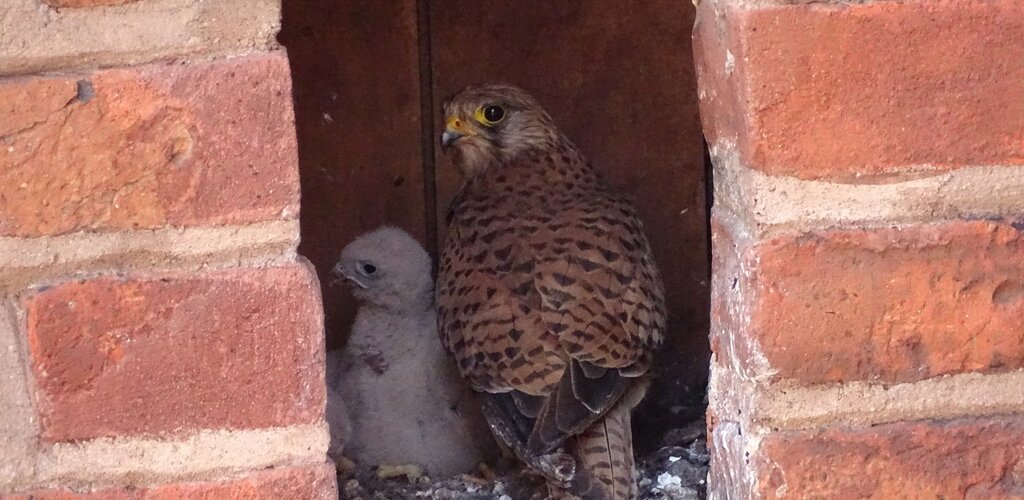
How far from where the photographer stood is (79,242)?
3.16 ft

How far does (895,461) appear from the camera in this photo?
1030 millimetres

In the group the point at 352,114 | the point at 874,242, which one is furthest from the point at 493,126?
the point at 874,242

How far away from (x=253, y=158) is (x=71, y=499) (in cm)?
29

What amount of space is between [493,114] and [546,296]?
1.25 feet

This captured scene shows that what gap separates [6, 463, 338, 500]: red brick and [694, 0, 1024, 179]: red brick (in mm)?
416

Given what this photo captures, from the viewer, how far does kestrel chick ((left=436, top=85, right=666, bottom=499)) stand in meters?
1.54

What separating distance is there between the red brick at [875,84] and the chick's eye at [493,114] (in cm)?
95

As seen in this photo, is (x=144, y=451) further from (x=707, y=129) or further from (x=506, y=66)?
(x=506, y=66)

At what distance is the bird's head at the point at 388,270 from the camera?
6.08ft

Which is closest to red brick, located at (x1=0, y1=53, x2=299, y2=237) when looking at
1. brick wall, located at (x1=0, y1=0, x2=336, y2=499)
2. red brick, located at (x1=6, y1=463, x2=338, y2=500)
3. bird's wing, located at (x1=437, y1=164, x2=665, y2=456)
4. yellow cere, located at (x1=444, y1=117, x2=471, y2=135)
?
brick wall, located at (x1=0, y1=0, x2=336, y2=499)

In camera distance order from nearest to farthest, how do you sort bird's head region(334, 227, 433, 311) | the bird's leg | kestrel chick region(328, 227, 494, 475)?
the bird's leg
kestrel chick region(328, 227, 494, 475)
bird's head region(334, 227, 433, 311)

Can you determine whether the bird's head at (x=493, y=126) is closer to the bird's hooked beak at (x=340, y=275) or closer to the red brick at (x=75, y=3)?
the bird's hooked beak at (x=340, y=275)

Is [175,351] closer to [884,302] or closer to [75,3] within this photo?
[75,3]

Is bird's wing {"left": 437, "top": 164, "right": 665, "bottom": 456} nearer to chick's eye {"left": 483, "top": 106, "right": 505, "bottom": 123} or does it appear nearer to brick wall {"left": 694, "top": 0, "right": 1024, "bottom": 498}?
chick's eye {"left": 483, "top": 106, "right": 505, "bottom": 123}
